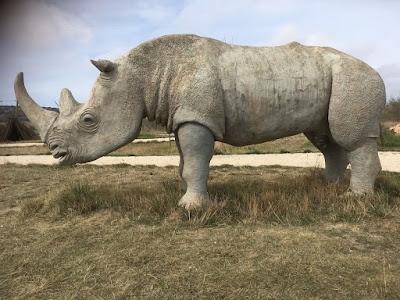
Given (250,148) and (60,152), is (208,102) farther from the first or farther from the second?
(250,148)

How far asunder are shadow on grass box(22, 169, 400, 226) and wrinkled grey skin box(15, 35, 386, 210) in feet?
0.84

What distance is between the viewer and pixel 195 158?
156 inches

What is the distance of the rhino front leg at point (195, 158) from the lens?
391 cm

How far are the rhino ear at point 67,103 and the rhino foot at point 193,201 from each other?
1.64 metres

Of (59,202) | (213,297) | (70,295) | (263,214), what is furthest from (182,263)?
(59,202)

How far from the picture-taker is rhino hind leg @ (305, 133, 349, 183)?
5.12m

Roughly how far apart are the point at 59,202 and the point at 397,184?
4.53 m

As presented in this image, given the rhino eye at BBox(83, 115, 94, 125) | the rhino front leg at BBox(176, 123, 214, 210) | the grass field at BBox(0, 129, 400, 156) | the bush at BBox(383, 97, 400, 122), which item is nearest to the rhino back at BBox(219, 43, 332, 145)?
the rhino front leg at BBox(176, 123, 214, 210)

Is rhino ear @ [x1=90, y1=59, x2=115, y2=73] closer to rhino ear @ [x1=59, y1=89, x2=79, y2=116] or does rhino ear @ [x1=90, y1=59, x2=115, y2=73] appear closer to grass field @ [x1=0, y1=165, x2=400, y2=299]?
rhino ear @ [x1=59, y1=89, x2=79, y2=116]

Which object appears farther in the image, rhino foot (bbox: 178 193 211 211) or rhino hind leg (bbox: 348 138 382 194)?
rhino hind leg (bbox: 348 138 382 194)

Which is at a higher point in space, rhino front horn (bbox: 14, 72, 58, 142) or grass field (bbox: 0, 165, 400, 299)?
rhino front horn (bbox: 14, 72, 58, 142)

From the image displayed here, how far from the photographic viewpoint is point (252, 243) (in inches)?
125

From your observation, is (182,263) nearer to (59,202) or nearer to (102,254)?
(102,254)

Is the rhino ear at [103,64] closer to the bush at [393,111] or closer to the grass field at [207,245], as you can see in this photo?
the grass field at [207,245]
